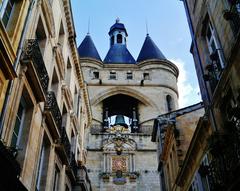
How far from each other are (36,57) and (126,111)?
2193 centimetres

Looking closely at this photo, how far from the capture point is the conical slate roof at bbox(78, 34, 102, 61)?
3259cm

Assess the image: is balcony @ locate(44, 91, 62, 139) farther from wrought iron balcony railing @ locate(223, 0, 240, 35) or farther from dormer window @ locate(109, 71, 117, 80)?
dormer window @ locate(109, 71, 117, 80)

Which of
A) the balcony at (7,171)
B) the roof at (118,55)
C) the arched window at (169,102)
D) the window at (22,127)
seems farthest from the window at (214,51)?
the roof at (118,55)

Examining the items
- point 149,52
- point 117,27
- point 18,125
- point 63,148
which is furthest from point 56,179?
point 117,27

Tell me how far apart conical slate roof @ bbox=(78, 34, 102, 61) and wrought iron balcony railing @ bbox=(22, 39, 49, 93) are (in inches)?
891

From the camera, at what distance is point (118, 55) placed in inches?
1480

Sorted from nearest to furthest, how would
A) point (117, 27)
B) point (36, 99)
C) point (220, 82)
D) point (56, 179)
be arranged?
1. point (220, 82)
2. point (36, 99)
3. point (56, 179)
4. point (117, 27)

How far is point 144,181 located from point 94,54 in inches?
597

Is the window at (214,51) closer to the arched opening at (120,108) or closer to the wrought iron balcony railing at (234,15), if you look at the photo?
the wrought iron balcony railing at (234,15)

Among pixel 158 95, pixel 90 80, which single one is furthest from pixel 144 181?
pixel 90 80

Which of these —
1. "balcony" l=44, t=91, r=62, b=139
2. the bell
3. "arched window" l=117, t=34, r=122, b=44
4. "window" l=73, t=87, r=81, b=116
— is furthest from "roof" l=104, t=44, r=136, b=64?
"balcony" l=44, t=91, r=62, b=139

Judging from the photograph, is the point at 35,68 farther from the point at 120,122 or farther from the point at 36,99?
the point at 120,122

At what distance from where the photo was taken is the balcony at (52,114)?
9.77m

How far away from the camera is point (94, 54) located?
33.1 metres
